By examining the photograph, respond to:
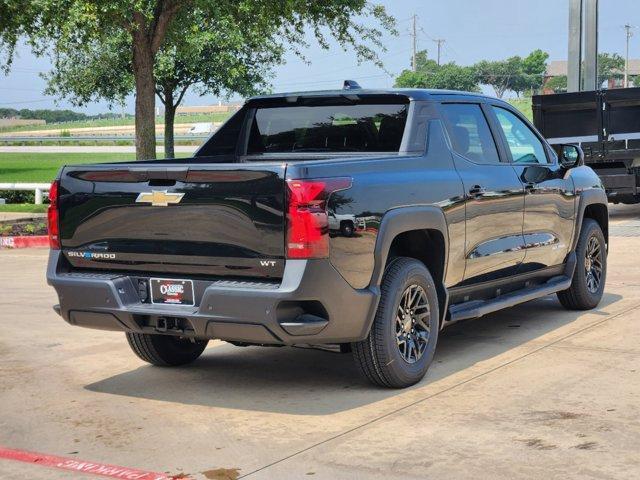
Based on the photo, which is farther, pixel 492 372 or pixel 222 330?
pixel 492 372

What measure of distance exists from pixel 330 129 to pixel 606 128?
41.5ft

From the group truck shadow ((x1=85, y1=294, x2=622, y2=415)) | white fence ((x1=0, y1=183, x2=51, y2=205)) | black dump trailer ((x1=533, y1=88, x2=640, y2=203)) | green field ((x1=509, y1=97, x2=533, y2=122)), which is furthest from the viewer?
green field ((x1=509, y1=97, x2=533, y2=122))

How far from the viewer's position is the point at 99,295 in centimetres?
658

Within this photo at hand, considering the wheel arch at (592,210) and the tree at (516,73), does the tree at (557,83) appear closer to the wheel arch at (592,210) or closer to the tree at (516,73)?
the tree at (516,73)

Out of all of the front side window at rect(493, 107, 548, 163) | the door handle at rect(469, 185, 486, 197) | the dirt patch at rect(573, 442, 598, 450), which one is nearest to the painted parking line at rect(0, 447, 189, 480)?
the dirt patch at rect(573, 442, 598, 450)

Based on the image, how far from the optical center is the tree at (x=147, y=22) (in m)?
17.9

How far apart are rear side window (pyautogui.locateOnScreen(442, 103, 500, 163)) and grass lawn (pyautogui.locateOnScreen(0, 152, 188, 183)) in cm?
2571

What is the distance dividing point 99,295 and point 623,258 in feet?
28.7

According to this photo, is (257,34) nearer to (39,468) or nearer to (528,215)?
(528,215)

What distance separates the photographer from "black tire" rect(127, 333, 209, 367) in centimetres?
753

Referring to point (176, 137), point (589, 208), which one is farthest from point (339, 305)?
point (176, 137)

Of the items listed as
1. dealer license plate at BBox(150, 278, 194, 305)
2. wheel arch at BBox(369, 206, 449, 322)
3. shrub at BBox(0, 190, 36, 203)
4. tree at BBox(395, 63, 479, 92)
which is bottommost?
shrub at BBox(0, 190, 36, 203)

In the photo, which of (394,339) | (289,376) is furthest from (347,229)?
(289,376)

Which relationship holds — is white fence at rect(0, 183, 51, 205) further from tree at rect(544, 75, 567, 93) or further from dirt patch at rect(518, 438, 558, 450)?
tree at rect(544, 75, 567, 93)
